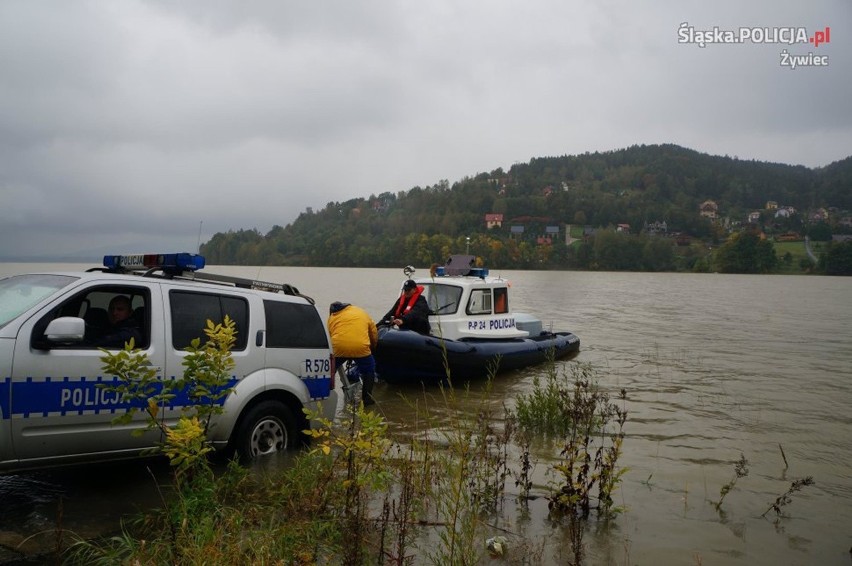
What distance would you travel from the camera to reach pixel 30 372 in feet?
14.0

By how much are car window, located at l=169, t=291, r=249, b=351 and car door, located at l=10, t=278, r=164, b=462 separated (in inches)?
6.9

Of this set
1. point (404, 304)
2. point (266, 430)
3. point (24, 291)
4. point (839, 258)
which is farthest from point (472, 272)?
point (839, 258)

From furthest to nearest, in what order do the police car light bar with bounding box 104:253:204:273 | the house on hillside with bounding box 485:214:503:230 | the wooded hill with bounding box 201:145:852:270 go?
the house on hillside with bounding box 485:214:503:230, the wooded hill with bounding box 201:145:852:270, the police car light bar with bounding box 104:253:204:273

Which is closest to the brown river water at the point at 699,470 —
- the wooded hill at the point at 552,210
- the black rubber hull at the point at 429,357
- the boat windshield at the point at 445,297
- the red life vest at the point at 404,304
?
the black rubber hull at the point at 429,357

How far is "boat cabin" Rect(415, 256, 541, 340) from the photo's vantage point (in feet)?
40.1

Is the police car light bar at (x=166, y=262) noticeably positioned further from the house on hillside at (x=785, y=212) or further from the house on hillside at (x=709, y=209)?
the house on hillside at (x=785, y=212)

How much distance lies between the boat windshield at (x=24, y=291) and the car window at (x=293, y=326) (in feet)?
5.58

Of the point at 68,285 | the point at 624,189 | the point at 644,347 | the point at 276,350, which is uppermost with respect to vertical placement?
the point at 624,189

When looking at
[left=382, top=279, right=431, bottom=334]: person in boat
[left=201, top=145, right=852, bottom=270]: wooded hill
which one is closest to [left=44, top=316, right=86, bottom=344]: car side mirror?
[left=382, top=279, right=431, bottom=334]: person in boat

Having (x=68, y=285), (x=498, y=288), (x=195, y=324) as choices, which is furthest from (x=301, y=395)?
(x=498, y=288)

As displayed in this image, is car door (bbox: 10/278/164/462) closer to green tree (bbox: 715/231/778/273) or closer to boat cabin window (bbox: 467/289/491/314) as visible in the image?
boat cabin window (bbox: 467/289/491/314)

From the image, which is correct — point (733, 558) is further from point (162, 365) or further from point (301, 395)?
point (162, 365)

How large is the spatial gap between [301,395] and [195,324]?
1.19m

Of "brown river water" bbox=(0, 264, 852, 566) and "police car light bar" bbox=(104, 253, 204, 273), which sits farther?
"police car light bar" bbox=(104, 253, 204, 273)
